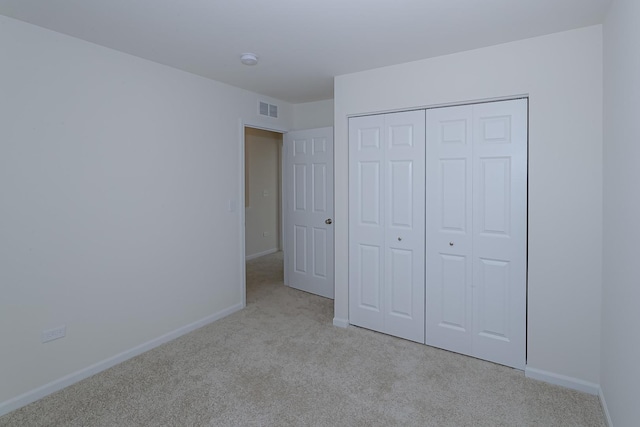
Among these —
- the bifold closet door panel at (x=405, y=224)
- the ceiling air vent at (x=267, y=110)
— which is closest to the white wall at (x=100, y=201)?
the ceiling air vent at (x=267, y=110)

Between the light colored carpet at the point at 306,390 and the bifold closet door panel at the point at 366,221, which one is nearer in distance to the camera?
the light colored carpet at the point at 306,390

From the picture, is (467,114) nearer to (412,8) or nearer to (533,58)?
(533,58)

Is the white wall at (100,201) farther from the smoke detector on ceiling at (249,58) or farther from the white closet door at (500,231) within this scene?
the white closet door at (500,231)

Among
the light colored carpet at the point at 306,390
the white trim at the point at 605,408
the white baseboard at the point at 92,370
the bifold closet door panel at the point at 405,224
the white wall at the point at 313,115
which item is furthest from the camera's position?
the white wall at the point at 313,115

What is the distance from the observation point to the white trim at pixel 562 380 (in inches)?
90.8

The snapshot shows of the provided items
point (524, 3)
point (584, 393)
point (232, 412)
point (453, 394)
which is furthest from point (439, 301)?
point (524, 3)

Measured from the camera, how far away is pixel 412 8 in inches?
80.2

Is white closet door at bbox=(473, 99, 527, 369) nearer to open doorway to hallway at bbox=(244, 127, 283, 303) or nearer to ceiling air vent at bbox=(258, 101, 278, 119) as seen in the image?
ceiling air vent at bbox=(258, 101, 278, 119)

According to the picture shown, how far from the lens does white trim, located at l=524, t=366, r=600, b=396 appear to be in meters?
2.31

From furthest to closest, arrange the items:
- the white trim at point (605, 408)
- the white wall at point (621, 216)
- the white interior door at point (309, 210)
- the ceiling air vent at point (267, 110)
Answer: the white interior door at point (309, 210) < the ceiling air vent at point (267, 110) < the white trim at point (605, 408) < the white wall at point (621, 216)

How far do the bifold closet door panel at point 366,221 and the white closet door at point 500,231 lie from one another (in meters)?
0.81

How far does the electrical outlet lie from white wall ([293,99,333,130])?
10.8ft

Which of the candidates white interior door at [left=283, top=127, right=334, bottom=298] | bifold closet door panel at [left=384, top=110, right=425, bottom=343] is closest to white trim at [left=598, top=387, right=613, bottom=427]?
bifold closet door panel at [left=384, top=110, right=425, bottom=343]

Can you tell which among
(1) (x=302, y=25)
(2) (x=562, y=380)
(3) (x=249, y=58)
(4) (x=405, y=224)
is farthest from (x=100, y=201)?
(2) (x=562, y=380)
